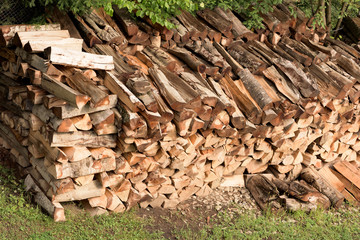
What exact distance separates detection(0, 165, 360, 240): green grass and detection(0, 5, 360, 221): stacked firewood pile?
163 millimetres

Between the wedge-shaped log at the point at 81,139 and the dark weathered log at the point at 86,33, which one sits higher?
the dark weathered log at the point at 86,33

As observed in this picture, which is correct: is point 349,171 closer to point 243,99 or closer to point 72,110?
point 243,99

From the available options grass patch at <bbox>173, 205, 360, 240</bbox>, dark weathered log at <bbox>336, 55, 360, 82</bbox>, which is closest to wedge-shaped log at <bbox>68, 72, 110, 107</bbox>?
grass patch at <bbox>173, 205, 360, 240</bbox>

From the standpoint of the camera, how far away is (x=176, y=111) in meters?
5.22

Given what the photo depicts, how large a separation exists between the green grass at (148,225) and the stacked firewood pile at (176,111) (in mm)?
163

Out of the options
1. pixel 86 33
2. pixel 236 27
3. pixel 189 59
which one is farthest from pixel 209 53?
pixel 86 33

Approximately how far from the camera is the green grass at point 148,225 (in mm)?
4809

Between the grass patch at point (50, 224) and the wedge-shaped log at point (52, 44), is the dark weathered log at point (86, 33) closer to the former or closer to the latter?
the wedge-shaped log at point (52, 44)

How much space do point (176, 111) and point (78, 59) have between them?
1.27 meters

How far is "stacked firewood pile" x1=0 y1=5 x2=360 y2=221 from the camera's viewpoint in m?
4.88

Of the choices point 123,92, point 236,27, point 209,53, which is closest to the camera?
point 123,92

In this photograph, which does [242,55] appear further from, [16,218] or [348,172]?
[16,218]

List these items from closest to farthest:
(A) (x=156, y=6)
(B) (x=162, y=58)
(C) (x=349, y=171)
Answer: (A) (x=156, y=6), (B) (x=162, y=58), (C) (x=349, y=171)

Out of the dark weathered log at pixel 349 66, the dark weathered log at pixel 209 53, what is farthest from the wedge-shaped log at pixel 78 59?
the dark weathered log at pixel 349 66
